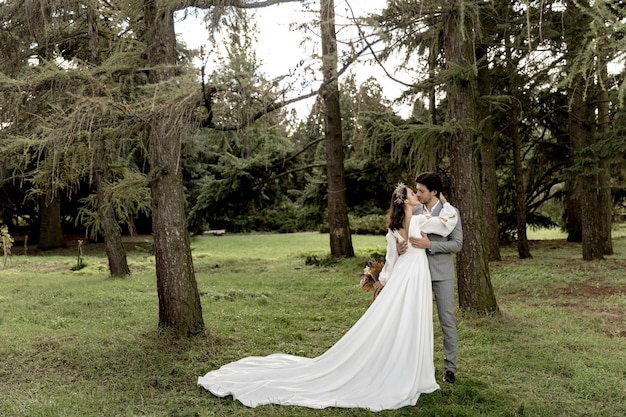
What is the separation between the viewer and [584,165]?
1166 centimetres

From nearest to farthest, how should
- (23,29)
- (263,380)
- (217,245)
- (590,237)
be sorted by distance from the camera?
(263,380) < (23,29) < (590,237) < (217,245)

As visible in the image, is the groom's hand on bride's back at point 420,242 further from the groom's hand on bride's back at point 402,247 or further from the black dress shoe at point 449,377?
the black dress shoe at point 449,377

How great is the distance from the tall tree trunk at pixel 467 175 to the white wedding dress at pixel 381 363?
8.76 feet

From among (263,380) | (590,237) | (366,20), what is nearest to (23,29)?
(366,20)

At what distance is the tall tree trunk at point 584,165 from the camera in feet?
36.8

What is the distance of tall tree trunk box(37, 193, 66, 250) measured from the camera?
22766 millimetres

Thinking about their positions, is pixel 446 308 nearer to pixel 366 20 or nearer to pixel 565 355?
pixel 565 355

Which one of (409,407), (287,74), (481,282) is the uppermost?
(287,74)

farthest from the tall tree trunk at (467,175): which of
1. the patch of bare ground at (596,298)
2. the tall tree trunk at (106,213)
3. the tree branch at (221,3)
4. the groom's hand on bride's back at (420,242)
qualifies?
the tall tree trunk at (106,213)

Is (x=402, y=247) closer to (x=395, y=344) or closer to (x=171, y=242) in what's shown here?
(x=395, y=344)

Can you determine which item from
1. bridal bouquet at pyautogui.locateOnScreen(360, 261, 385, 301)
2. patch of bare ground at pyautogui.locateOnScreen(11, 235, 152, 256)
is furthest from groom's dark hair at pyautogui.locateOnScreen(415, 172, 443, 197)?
patch of bare ground at pyautogui.locateOnScreen(11, 235, 152, 256)

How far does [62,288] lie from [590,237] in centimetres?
1149

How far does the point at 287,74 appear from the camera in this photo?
6.24m

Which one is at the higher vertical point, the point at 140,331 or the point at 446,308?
the point at 446,308
